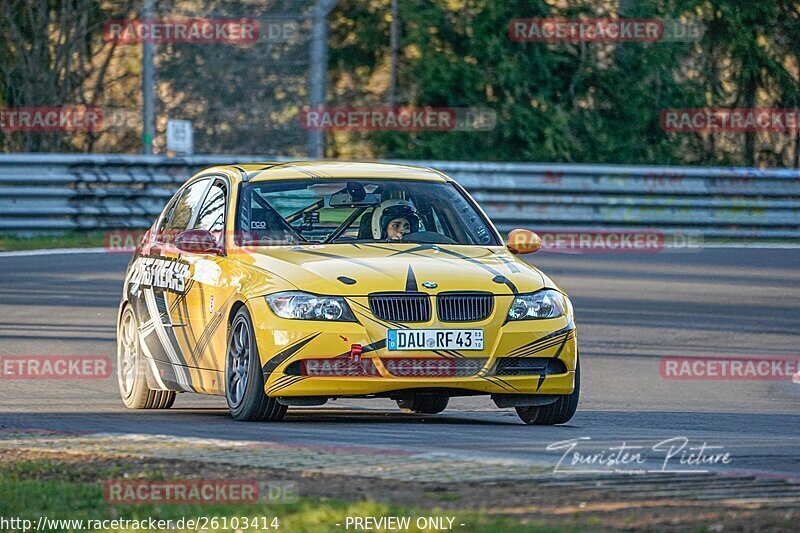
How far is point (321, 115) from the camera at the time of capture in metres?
24.1

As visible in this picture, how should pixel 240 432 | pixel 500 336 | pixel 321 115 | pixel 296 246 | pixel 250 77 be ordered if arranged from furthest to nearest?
pixel 250 77 → pixel 321 115 → pixel 296 246 → pixel 500 336 → pixel 240 432

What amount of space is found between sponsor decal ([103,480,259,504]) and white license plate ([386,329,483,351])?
2332 millimetres

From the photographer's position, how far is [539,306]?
371 inches

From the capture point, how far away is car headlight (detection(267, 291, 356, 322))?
9102 millimetres

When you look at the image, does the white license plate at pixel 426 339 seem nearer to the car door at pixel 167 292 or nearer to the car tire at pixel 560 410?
the car tire at pixel 560 410

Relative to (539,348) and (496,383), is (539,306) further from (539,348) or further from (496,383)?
(496,383)

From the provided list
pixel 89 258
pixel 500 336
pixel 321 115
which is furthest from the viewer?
pixel 321 115

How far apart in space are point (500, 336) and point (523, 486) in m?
2.58

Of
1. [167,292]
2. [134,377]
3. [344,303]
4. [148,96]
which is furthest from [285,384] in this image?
[148,96]

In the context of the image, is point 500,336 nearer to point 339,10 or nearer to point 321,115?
point 321,115

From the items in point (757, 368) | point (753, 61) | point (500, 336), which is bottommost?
point (757, 368)

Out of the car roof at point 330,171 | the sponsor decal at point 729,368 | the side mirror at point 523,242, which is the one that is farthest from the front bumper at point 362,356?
the sponsor decal at point 729,368

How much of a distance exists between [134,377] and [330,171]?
1884mm

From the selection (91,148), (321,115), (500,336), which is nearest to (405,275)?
(500,336)
